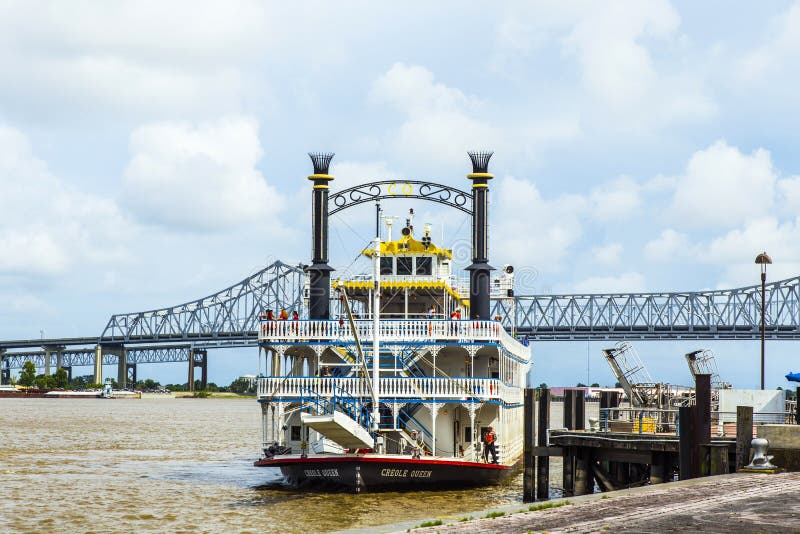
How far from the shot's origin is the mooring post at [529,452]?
29.4 m

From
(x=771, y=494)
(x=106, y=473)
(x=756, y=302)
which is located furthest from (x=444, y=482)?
(x=756, y=302)

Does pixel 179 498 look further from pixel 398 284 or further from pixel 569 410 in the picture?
pixel 569 410

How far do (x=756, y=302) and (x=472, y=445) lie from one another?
169480mm

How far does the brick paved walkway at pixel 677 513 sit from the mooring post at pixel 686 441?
410 cm

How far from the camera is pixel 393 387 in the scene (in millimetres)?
31219

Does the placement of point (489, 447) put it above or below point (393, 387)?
below

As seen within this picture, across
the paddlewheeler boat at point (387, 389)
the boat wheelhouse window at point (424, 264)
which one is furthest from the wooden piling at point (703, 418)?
the boat wheelhouse window at point (424, 264)

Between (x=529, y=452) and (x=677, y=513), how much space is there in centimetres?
1268

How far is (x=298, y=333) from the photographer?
32125mm

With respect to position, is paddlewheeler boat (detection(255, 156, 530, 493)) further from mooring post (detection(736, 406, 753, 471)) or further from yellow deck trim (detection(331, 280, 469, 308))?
mooring post (detection(736, 406, 753, 471))

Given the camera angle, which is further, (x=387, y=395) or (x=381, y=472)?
(x=387, y=395)

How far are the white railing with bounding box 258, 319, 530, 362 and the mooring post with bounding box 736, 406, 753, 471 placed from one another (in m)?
9.59

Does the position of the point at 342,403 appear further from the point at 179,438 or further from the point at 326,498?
the point at 179,438

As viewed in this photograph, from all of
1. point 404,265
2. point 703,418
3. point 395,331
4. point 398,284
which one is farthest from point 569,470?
point 404,265
